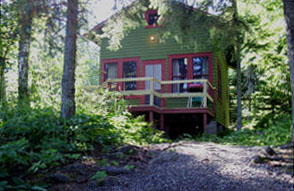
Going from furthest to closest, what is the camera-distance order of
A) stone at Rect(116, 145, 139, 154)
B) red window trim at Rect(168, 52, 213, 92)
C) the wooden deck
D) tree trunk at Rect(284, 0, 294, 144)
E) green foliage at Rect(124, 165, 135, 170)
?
red window trim at Rect(168, 52, 213, 92) < the wooden deck < tree trunk at Rect(284, 0, 294, 144) < stone at Rect(116, 145, 139, 154) < green foliage at Rect(124, 165, 135, 170)

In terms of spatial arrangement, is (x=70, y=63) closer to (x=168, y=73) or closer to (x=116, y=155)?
(x=116, y=155)

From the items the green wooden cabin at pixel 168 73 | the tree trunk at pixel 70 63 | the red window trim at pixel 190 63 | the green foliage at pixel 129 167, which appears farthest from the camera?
the red window trim at pixel 190 63

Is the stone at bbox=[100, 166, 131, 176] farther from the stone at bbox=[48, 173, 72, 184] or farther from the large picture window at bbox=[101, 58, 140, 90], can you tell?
the large picture window at bbox=[101, 58, 140, 90]

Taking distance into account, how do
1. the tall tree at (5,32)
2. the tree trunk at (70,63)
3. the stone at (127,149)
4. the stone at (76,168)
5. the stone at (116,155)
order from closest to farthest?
the stone at (76,168), the stone at (116,155), the stone at (127,149), the tall tree at (5,32), the tree trunk at (70,63)

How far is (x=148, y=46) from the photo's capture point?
45.3 ft

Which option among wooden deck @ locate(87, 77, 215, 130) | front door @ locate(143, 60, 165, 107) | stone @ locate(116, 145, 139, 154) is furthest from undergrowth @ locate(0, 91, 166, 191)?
front door @ locate(143, 60, 165, 107)

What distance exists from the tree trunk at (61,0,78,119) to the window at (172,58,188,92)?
7.46m

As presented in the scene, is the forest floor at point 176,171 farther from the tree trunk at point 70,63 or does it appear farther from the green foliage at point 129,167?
the tree trunk at point 70,63

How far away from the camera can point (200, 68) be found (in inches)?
515

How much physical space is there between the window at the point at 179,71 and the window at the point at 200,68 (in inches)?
15.9

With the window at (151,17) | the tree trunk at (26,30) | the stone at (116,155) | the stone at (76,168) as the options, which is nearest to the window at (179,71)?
the window at (151,17)

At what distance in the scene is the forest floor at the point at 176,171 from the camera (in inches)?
153

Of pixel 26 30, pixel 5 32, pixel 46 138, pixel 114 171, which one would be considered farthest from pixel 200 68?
pixel 114 171

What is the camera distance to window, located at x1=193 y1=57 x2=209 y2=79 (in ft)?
42.7
